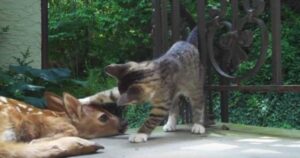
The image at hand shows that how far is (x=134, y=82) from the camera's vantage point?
112 inches

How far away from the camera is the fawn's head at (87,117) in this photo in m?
2.97

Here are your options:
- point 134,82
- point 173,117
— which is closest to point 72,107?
point 134,82

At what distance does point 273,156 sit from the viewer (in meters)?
2.20

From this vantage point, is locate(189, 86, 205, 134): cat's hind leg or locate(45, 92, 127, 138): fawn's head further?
locate(189, 86, 205, 134): cat's hind leg

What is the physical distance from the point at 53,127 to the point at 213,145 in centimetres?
84

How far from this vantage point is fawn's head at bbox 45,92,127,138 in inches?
117

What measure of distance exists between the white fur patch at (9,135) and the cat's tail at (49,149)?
0.20m

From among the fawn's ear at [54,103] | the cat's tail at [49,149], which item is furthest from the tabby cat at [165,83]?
the cat's tail at [49,149]

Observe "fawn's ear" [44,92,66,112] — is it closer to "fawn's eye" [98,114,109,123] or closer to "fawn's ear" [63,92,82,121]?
"fawn's ear" [63,92,82,121]

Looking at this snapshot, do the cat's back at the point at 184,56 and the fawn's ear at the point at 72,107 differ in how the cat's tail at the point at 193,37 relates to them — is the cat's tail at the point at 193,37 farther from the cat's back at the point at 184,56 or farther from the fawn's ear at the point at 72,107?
the fawn's ear at the point at 72,107

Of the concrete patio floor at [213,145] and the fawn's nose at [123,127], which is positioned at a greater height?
the fawn's nose at [123,127]

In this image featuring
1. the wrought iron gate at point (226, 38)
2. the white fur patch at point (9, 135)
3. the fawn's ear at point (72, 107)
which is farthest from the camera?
the fawn's ear at point (72, 107)

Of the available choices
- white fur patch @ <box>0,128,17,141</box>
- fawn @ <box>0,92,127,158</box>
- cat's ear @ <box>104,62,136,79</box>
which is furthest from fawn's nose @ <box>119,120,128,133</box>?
white fur patch @ <box>0,128,17,141</box>

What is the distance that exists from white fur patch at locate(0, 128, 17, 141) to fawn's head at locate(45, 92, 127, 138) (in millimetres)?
410
